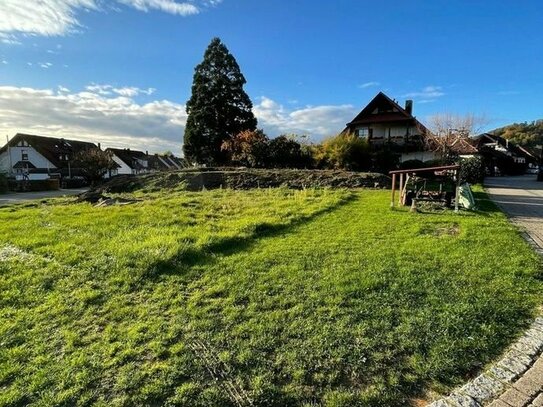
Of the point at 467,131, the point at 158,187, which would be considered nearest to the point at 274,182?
the point at 158,187

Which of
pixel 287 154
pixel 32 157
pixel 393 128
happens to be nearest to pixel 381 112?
pixel 393 128

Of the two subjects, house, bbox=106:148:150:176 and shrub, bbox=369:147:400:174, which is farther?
house, bbox=106:148:150:176

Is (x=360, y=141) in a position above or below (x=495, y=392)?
above

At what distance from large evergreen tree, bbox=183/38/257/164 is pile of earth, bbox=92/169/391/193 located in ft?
39.3

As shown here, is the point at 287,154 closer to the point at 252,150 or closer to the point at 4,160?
the point at 252,150

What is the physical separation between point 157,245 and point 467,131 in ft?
102

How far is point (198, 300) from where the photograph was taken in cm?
415

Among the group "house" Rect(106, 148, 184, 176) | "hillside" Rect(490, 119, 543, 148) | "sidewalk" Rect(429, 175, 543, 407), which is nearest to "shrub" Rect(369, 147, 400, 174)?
"sidewalk" Rect(429, 175, 543, 407)

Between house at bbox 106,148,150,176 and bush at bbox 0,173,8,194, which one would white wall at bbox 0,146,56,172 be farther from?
bush at bbox 0,173,8,194

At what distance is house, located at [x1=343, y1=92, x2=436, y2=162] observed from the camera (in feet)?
99.3

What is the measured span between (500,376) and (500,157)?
155 feet

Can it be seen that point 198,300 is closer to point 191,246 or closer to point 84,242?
point 191,246

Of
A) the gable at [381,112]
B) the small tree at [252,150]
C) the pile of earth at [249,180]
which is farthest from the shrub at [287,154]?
the gable at [381,112]

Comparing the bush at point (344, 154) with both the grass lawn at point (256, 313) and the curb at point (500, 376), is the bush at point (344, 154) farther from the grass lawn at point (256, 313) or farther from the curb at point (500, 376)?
the curb at point (500, 376)
